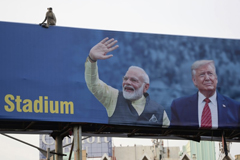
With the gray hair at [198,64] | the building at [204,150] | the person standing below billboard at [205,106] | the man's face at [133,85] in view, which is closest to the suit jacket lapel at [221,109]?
the person standing below billboard at [205,106]

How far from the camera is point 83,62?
19828mm

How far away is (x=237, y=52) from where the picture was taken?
21984mm

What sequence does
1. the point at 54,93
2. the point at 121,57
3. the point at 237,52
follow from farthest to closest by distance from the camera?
the point at 237,52 < the point at 121,57 < the point at 54,93

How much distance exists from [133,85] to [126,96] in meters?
0.56

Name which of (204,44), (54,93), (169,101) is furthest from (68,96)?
(204,44)

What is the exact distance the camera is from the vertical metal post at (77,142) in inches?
750

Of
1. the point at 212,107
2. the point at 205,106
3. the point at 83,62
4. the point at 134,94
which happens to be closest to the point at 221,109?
the point at 212,107

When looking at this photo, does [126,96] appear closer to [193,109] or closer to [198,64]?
[193,109]

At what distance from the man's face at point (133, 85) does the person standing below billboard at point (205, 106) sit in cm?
136

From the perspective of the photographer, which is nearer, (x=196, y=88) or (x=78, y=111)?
(x=78, y=111)

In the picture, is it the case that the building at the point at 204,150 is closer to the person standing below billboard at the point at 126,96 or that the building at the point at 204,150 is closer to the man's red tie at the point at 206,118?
the man's red tie at the point at 206,118

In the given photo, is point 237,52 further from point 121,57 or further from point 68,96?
point 68,96

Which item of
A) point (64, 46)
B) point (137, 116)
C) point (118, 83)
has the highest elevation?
point (64, 46)

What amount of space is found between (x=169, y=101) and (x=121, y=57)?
99.6 inches
